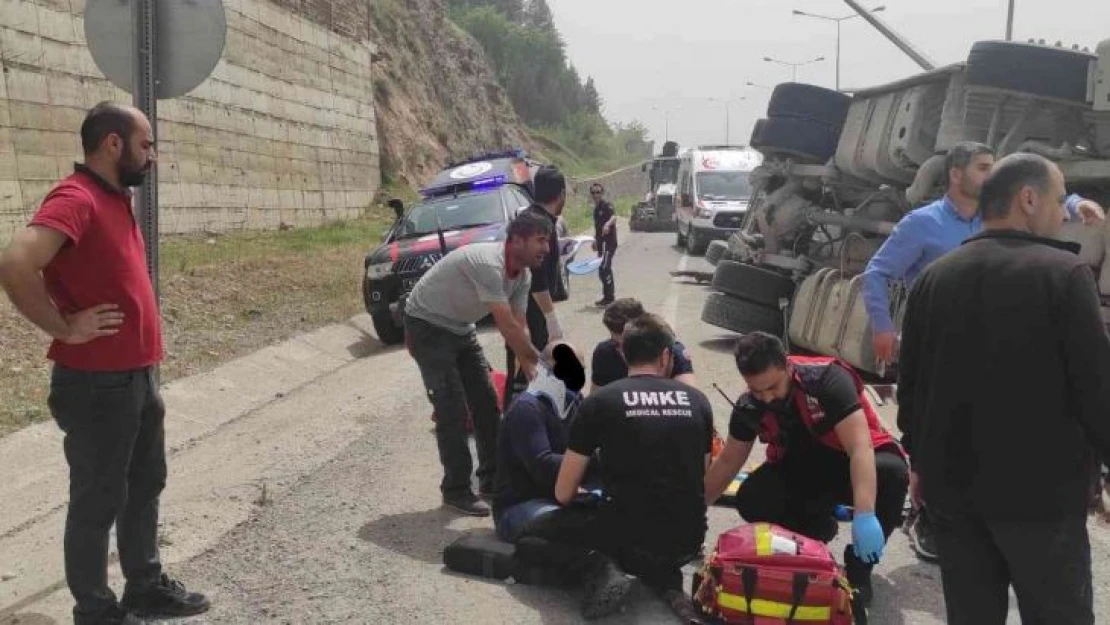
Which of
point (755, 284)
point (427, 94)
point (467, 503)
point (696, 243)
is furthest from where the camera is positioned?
point (427, 94)

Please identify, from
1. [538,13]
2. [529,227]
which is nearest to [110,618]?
[529,227]

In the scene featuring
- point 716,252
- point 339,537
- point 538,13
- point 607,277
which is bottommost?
point 339,537

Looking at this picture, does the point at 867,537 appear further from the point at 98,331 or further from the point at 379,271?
the point at 379,271

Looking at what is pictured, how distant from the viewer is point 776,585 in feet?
12.9

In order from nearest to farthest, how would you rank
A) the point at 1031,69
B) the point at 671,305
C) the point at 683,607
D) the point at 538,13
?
the point at 683,607 < the point at 1031,69 < the point at 671,305 < the point at 538,13

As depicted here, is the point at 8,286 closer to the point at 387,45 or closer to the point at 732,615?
the point at 732,615

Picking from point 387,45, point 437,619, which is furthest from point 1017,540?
point 387,45

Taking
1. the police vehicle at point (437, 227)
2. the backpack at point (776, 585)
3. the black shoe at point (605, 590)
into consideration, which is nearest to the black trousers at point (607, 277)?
the police vehicle at point (437, 227)

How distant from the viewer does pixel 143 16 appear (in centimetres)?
484

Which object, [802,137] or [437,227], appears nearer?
[802,137]

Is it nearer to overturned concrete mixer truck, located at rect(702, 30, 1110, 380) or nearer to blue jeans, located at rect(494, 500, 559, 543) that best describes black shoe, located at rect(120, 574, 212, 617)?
blue jeans, located at rect(494, 500, 559, 543)

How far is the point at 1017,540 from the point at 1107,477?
2.46m

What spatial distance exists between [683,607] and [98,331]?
234 centimetres

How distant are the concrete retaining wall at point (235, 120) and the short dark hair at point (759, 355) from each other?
380 inches
